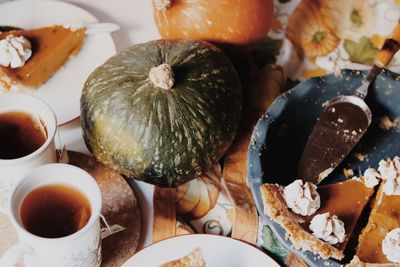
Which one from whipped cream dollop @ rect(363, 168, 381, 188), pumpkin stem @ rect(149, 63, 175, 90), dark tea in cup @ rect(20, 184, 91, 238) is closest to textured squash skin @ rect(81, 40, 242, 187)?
pumpkin stem @ rect(149, 63, 175, 90)

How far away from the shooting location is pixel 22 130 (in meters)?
1.07

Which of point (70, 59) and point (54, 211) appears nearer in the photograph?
point (54, 211)

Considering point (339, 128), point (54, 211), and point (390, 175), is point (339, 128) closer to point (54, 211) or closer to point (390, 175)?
point (390, 175)

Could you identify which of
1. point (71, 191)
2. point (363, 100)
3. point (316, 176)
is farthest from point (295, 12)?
point (71, 191)

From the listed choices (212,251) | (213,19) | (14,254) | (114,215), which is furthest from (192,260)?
(213,19)

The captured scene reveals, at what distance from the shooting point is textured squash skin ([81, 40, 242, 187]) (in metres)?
1.06

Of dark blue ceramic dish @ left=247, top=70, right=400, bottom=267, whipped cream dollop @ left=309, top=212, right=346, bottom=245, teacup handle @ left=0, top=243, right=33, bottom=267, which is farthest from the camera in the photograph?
dark blue ceramic dish @ left=247, top=70, right=400, bottom=267

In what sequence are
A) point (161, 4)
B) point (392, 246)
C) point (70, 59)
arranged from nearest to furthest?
point (392, 246), point (161, 4), point (70, 59)

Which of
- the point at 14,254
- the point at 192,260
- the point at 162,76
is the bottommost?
the point at 192,260

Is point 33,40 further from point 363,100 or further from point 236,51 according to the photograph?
point 363,100

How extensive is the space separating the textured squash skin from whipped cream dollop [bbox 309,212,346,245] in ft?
0.65

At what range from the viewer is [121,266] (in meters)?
1.04

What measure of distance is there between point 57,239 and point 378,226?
51cm

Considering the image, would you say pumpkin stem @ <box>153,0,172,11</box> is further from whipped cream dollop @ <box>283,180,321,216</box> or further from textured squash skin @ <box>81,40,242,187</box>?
whipped cream dollop @ <box>283,180,321,216</box>
